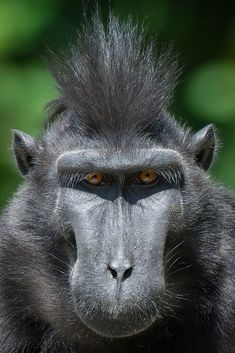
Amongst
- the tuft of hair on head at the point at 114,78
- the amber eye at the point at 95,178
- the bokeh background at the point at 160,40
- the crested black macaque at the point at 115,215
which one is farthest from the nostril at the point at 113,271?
the bokeh background at the point at 160,40

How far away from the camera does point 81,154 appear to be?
773 cm

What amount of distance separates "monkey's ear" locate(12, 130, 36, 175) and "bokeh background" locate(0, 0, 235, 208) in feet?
13.0

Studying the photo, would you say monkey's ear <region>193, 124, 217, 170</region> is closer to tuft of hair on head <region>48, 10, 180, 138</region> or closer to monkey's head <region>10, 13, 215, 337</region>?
monkey's head <region>10, 13, 215, 337</region>

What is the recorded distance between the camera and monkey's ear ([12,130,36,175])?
26.8 feet

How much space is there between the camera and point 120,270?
281 inches

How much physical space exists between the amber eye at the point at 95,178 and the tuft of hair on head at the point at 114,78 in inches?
13.7

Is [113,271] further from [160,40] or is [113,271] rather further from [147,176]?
[160,40]

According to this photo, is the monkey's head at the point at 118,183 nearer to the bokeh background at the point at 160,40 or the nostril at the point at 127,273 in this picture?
the nostril at the point at 127,273

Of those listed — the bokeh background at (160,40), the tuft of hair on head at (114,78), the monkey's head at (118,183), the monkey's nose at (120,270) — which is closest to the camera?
the monkey's nose at (120,270)

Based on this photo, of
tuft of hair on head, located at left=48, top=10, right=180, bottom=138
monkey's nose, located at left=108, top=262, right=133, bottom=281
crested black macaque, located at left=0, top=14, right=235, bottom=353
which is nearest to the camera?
monkey's nose, located at left=108, top=262, right=133, bottom=281

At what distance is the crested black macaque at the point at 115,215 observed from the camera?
24.5 ft

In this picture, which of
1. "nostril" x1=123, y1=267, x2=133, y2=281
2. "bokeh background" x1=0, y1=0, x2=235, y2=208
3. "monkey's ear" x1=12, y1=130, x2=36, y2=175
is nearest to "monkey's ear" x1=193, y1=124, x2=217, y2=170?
"monkey's ear" x1=12, y1=130, x2=36, y2=175

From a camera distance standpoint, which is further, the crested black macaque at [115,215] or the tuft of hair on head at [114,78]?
the tuft of hair on head at [114,78]

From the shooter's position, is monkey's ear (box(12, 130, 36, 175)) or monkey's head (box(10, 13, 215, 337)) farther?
monkey's ear (box(12, 130, 36, 175))
